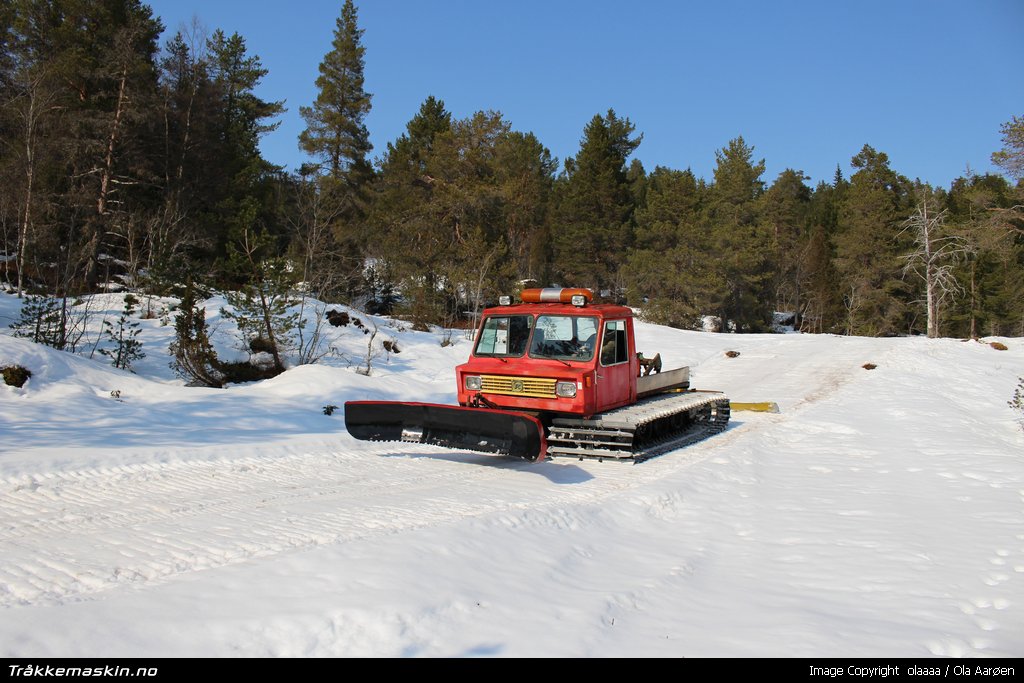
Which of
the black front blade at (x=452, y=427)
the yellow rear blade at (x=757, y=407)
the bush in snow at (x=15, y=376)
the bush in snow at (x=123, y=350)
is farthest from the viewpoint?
the bush in snow at (x=123, y=350)

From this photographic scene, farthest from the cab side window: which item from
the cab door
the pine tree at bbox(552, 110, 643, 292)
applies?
the pine tree at bbox(552, 110, 643, 292)

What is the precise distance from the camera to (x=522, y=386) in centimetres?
920

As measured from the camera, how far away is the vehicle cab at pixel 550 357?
911 centimetres

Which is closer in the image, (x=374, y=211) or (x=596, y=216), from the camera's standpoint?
(x=374, y=211)

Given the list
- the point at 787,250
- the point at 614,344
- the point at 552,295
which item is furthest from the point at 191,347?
the point at 787,250

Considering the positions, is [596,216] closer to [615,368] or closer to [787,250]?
[787,250]

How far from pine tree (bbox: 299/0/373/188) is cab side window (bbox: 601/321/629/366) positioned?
35.2m

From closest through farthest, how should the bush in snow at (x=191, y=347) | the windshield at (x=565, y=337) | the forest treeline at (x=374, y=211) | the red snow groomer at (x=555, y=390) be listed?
1. the red snow groomer at (x=555, y=390)
2. the windshield at (x=565, y=337)
3. the bush in snow at (x=191, y=347)
4. the forest treeline at (x=374, y=211)

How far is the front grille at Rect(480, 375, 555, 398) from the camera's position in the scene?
911 cm

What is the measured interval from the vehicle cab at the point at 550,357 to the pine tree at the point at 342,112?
115 ft

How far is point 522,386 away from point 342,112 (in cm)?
3853

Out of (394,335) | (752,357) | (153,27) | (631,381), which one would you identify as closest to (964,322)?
(752,357)

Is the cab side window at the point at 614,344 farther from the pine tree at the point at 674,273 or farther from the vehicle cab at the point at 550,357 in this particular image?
→ the pine tree at the point at 674,273

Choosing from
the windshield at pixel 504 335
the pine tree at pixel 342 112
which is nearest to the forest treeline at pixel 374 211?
the pine tree at pixel 342 112
